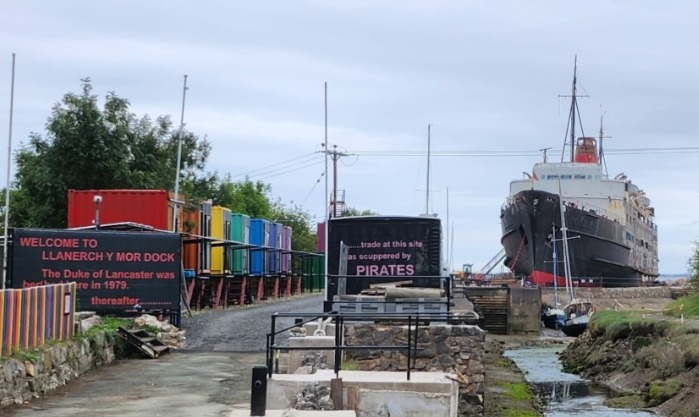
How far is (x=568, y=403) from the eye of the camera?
25.9 meters

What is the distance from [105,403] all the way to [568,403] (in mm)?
15384

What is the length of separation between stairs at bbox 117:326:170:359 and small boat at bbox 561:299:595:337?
33450mm

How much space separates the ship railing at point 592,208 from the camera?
224ft

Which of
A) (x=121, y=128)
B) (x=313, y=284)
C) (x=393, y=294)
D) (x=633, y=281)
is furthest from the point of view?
(x=633, y=281)

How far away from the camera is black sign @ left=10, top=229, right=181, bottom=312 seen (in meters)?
22.7

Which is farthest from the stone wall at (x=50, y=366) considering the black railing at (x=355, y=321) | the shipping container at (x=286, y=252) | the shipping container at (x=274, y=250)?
the shipping container at (x=286, y=252)

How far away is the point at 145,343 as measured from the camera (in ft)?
63.5

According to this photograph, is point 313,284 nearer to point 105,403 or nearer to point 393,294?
point 393,294

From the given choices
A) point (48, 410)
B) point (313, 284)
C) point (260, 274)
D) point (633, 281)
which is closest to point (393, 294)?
point (48, 410)

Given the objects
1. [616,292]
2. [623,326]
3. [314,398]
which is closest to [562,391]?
[623,326]

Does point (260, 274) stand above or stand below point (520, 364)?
above

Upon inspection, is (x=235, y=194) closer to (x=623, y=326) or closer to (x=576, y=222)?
(x=576, y=222)

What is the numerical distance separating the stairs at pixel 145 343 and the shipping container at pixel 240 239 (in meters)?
20.0

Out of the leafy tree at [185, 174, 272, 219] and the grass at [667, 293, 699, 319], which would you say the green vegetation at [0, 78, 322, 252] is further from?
the grass at [667, 293, 699, 319]
